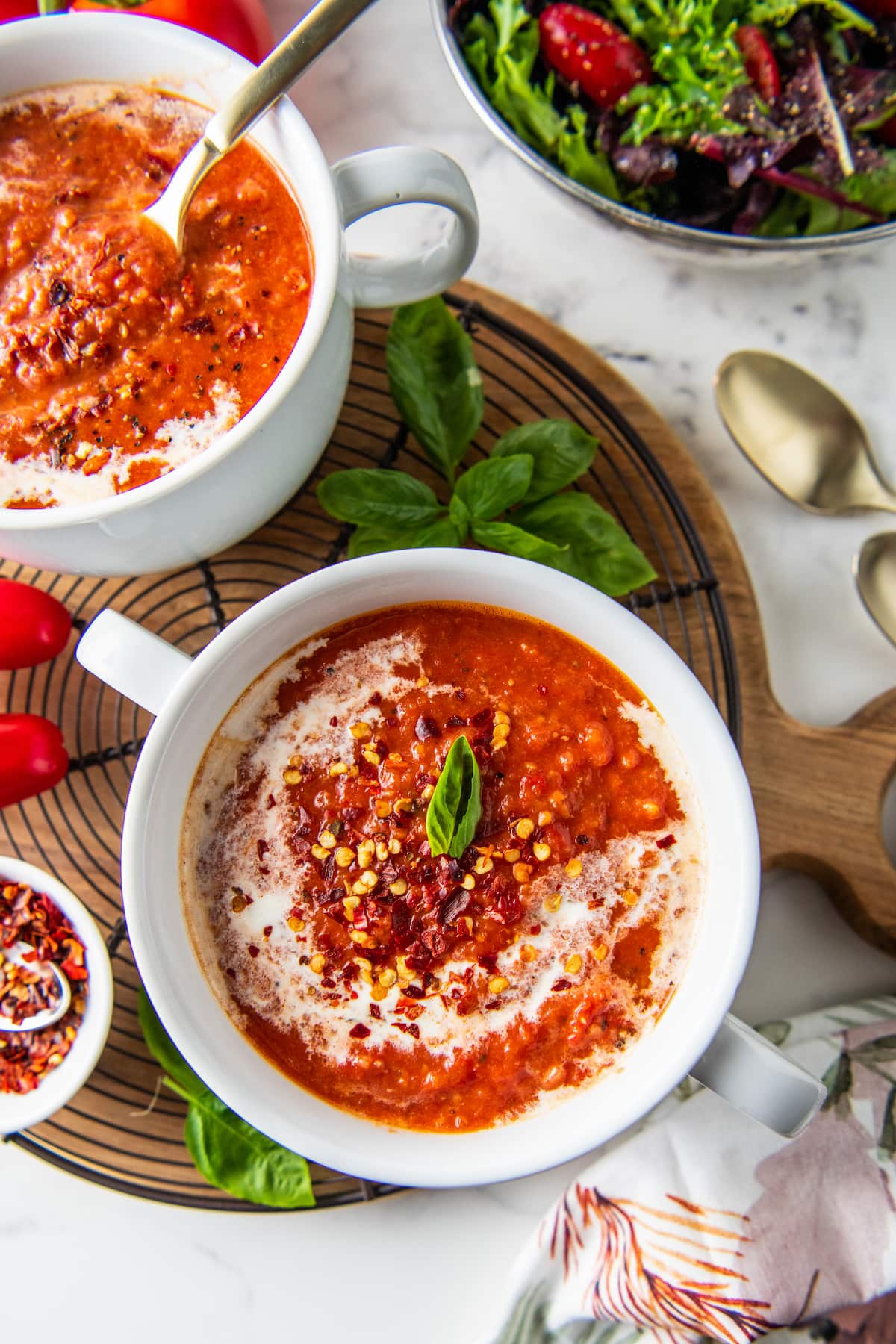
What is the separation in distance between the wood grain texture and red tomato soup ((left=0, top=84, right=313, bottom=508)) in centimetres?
110

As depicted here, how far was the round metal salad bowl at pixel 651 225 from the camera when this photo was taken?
2578mm

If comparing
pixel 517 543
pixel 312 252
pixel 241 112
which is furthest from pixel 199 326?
pixel 517 543

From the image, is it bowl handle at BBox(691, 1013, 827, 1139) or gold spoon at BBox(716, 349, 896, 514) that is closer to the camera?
bowl handle at BBox(691, 1013, 827, 1139)

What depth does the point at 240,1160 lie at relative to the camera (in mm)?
2473

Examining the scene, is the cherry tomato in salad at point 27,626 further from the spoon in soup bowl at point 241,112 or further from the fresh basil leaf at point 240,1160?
the fresh basil leaf at point 240,1160

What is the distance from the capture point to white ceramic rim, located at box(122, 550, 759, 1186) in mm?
1950

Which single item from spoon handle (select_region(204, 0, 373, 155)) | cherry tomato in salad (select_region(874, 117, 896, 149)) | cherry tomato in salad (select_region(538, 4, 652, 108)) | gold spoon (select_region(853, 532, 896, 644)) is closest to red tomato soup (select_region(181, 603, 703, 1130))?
spoon handle (select_region(204, 0, 373, 155))

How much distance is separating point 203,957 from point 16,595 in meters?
0.95

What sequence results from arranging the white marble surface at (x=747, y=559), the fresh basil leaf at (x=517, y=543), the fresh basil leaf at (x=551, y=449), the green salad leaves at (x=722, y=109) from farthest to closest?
the white marble surface at (x=747, y=559) → the green salad leaves at (x=722, y=109) → the fresh basil leaf at (x=551, y=449) → the fresh basil leaf at (x=517, y=543)

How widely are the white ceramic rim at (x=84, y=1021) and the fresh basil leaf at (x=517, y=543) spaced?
1215 mm

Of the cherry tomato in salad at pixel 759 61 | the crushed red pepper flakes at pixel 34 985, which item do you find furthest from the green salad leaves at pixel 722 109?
the crushed red pepper flakes at pixel 34 985

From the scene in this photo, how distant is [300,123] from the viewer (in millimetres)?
1970

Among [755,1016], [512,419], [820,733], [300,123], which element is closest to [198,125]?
[300,123]

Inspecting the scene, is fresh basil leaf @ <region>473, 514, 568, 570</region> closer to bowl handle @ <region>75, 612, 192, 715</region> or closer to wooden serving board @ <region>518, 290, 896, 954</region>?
wooden serving board @ <region>518, 290, 896, 954</region>
